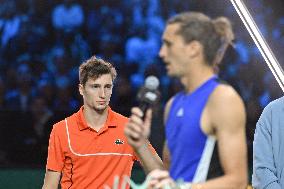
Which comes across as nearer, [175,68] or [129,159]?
[175,68]

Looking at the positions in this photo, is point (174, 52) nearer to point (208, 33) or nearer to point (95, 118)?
point (208, 33)

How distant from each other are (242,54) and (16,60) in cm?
246

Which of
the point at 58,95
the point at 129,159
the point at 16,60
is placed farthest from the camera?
the point at 16,60

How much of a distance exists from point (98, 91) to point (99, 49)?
12.7 ft

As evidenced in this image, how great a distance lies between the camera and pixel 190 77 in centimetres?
266

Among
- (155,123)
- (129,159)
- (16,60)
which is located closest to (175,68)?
(129,159)

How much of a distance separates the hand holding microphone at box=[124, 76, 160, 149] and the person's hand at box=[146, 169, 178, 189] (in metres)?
0.11

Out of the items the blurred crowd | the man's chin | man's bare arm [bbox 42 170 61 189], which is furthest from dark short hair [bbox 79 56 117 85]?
the blurred crowd

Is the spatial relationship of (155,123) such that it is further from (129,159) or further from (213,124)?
(213,124)

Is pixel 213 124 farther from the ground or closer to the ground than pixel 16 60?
closer to the ground

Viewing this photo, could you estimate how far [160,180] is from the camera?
2.59m

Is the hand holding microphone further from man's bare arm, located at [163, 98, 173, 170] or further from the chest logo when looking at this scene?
man's bare arm, located at [163, 98, 173, 170]

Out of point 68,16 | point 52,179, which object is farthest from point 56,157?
point 68,16

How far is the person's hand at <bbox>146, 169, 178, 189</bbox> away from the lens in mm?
2566
